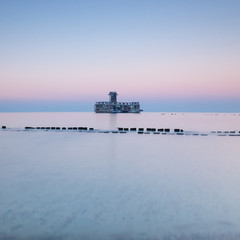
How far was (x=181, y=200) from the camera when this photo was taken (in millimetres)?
11102

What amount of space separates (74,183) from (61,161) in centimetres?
751

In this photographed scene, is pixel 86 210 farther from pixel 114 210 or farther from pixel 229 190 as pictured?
pixel 229 190

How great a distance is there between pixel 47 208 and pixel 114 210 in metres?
2.70

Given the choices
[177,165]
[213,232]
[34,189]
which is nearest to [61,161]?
[34,189]

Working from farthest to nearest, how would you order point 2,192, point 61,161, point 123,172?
point 61,161 → point 123,172 → point 2,192

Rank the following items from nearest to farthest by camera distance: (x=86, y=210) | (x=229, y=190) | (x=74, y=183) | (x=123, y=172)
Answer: (x=86, y=210) < (x=229, y=190) < (x=74, y=183) < (x=123, y=172)

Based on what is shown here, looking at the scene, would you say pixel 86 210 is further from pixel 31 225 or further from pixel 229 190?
pixel 229 190

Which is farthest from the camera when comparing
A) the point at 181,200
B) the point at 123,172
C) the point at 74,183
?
the point at 123,172

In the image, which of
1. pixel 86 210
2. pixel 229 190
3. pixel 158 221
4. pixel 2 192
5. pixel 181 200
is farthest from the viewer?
pixel 229 190

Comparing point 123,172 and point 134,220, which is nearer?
point 134,220

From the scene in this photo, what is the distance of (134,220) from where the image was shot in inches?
344

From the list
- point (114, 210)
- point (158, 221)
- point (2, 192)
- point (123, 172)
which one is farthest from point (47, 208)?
point (123, 172)

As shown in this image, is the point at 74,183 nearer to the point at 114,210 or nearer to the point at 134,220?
the point at 114,210

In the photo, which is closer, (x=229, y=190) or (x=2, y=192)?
(x=2, y=192)
